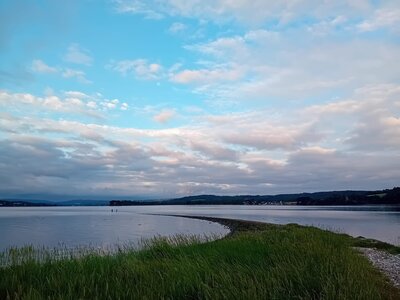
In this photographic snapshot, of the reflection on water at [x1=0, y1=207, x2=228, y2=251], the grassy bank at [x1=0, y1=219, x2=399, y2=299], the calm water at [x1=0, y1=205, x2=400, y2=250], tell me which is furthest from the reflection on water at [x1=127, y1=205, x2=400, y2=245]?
the grassy bank at [x1=0, y1=219, x2=399, y2=299]

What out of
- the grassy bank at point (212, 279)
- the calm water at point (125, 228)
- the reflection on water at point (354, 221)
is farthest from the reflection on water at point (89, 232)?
the reflection on water at point (354, 221)

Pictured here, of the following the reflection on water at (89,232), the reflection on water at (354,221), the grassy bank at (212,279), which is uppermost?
the grassy bank at (212,279)

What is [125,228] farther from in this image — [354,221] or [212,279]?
[212,279]

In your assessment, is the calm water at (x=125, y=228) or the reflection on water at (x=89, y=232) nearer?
the reflection on water at (x=89, y=232)

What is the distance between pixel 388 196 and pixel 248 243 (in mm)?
186583

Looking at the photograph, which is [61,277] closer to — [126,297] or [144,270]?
[144,270]

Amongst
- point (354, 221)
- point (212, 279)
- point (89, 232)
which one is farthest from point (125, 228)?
point (212, 279)

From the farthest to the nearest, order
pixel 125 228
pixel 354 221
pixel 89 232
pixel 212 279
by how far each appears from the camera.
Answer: pixel 354 221 < pixel 125 228 < pixel 89 232 < pixel 212 279

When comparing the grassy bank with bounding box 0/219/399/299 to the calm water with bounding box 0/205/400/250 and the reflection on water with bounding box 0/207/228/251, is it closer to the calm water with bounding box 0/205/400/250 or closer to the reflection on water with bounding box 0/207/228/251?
the reflection on water with bounding box 0/207/228/251

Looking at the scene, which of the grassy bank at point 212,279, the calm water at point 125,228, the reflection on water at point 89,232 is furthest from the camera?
the calm water at point 125,228

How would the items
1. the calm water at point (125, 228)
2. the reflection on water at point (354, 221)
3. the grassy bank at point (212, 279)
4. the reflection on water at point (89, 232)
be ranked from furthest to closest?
the reflection on water at point (354, 221), the calm water at point (125, 228), the reflection on water at point (89, 232), the grassy bank at point (212, 279)

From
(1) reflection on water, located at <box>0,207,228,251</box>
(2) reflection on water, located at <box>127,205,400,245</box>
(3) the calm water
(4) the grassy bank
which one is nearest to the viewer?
(4) the grassy bank

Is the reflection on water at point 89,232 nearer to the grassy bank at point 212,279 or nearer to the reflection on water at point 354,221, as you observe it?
the grassy bank at point 212,279

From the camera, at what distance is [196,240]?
15727 millimetres
